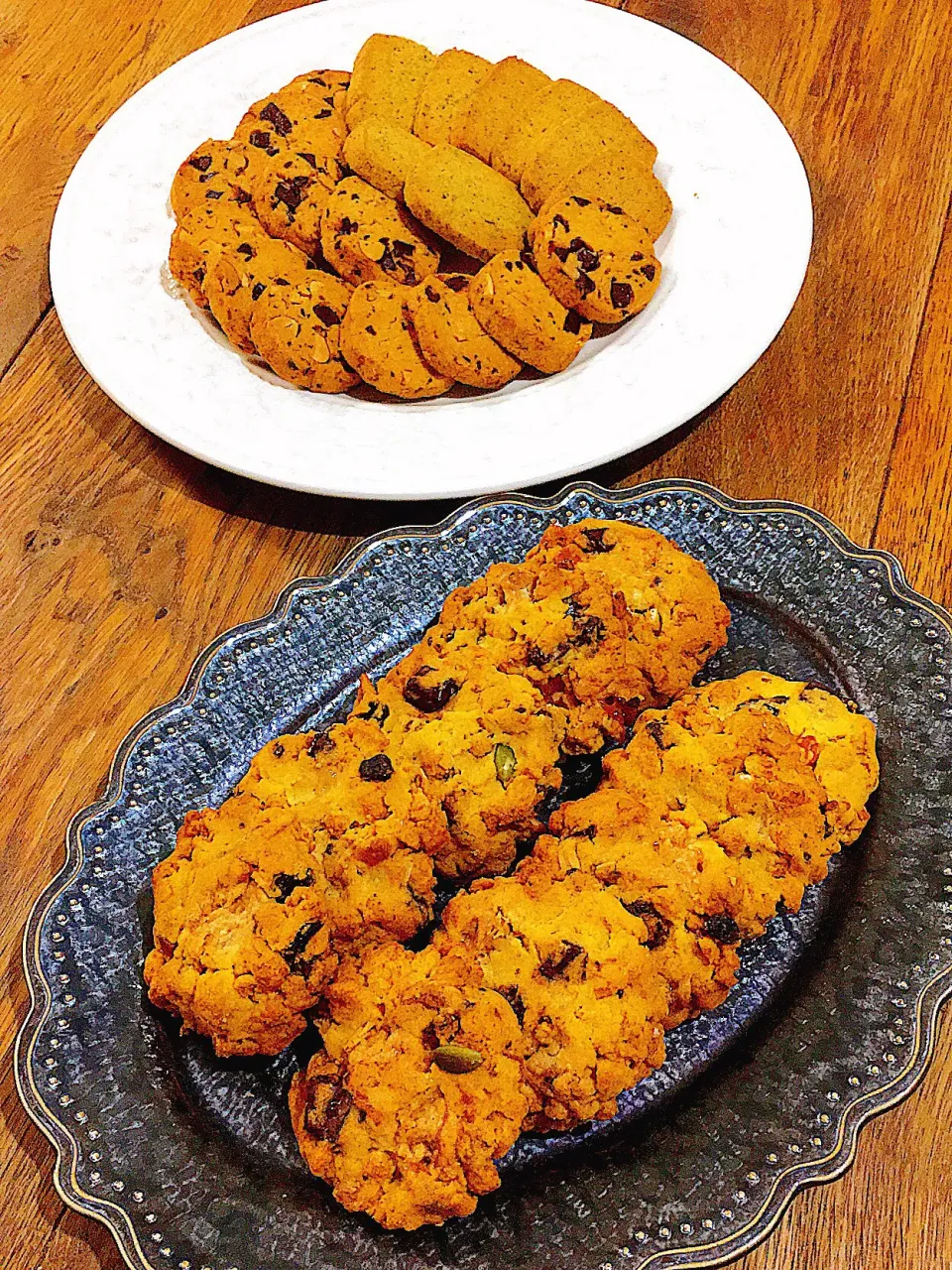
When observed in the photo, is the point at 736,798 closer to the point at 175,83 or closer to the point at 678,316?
the point at 678,316

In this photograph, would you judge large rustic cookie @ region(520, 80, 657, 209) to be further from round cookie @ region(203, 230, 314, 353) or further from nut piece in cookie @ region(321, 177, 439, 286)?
round cookie @ region(203, 230, 314, 353)

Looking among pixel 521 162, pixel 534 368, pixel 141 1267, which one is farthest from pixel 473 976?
pixel 521 162

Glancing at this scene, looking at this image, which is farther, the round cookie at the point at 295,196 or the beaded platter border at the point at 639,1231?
→ the round cookie at the point at 295,196

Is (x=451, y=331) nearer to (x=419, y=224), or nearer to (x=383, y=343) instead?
(x=383, y=343)

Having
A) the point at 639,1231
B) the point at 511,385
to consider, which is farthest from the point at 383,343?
the point at 639,1231

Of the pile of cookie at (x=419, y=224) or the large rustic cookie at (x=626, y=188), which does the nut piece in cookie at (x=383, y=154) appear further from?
the large rustic cookie at (x=626, y=188)

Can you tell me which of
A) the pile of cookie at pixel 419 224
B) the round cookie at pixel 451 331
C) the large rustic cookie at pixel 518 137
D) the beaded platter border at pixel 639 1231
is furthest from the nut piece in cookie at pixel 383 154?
the beaded platter border at pixel 639 1231
